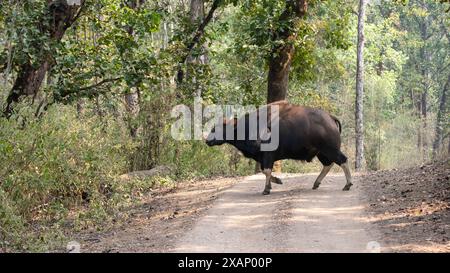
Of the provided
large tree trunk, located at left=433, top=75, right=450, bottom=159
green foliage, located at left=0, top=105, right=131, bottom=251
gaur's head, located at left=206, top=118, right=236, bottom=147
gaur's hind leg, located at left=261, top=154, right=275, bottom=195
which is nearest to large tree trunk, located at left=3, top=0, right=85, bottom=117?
green foliage, located at left=0, top=105, right=131, bottom=251

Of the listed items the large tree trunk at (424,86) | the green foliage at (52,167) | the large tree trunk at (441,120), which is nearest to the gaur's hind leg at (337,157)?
the green foliage at (52,167)

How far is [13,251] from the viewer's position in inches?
356

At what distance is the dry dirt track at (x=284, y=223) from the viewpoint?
8.52 m

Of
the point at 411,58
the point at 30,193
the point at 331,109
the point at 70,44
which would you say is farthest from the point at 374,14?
the point at 30,193

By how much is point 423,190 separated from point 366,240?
3.46 metres

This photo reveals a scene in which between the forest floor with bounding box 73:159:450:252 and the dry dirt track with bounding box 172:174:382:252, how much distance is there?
0.5 inches

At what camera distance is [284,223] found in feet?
32.4

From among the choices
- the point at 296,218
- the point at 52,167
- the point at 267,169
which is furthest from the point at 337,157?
the point at 52,167

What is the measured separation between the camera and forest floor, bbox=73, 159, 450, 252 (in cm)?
859

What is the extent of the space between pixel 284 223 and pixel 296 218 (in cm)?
43

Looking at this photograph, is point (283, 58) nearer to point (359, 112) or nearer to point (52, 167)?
point (52, 167)

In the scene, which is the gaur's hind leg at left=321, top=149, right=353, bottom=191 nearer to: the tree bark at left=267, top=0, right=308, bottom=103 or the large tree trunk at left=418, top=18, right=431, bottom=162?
the tree bark at left=267, top=0, right=308, bottom=103

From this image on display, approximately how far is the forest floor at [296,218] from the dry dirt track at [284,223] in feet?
0.04
